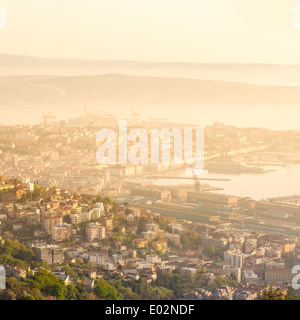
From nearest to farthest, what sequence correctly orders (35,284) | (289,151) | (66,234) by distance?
(35,284) → (66,234) → (289,151)

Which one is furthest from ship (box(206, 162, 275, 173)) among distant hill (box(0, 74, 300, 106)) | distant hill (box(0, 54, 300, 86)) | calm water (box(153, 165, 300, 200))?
distant hill (box(0, 54, 300, 86))

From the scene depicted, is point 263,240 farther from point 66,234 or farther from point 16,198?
point 16,198

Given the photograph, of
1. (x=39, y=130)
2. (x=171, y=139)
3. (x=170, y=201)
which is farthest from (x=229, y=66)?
(x=39, y=130)

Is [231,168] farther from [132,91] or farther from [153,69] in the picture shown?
[153,69]

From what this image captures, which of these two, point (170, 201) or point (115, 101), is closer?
point (170, 201)

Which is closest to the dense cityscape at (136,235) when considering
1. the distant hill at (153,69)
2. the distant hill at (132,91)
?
the distant hill at (132,91)

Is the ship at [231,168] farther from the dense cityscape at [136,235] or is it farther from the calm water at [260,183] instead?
the calm water at [260,183]

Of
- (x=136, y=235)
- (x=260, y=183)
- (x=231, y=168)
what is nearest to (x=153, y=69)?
(x=136, y=235)

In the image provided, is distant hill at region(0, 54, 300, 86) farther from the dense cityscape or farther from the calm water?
the calm water
